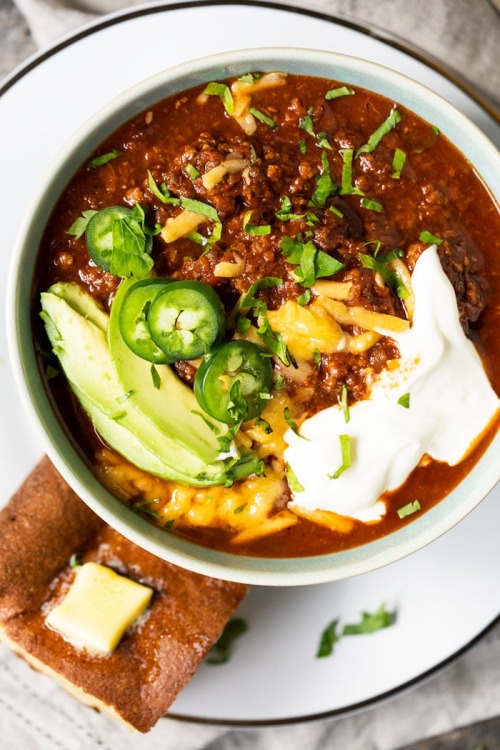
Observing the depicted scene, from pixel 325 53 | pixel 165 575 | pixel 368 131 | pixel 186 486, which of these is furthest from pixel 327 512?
pixel 325 53

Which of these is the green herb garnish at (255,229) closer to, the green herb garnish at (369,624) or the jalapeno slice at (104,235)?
the jalapeno slice at (104,235)

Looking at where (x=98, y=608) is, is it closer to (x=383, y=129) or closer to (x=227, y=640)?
(x=227, y=640)

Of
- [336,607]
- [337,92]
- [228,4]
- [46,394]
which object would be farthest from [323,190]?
[336,607]

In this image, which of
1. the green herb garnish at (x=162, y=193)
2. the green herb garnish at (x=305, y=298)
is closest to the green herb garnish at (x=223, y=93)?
the green herb garnish at (x=162, y=193)

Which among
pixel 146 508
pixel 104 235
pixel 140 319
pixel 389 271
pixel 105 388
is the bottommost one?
pixel 146 508

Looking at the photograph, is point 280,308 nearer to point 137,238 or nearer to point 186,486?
point 137,238

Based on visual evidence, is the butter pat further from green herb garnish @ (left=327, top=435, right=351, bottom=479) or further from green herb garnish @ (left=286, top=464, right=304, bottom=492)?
green herb garnish @ (left=327, top=435, right=351, bottom=479)
